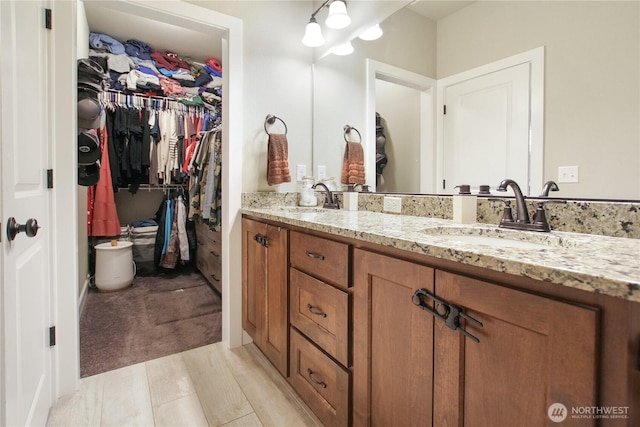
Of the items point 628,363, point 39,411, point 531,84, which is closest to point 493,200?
point 531,84

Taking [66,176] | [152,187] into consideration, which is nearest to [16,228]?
[66,176]

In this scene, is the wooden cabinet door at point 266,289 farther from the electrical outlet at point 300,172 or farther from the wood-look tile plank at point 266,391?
the electrical outlet at point 300,172

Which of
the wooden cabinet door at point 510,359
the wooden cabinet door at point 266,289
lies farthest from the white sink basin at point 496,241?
the wooden cabinet door at point 266,289

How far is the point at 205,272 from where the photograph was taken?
10.9 feet

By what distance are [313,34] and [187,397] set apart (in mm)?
2261

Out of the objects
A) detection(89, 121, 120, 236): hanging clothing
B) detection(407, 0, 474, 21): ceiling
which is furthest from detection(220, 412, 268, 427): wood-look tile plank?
detection(89, 121, 120, 236): hanging clothing

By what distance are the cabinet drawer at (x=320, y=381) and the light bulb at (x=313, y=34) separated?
1.87m

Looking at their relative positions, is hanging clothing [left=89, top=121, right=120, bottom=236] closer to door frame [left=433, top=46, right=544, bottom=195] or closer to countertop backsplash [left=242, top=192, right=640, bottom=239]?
countertop backsplash [left=242, top=192, right=640, bottom=239]

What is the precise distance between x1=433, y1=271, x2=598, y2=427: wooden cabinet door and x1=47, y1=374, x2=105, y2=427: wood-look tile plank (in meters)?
1.46

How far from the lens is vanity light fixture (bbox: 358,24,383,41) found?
6.11ft

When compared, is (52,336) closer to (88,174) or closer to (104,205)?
(88,174)

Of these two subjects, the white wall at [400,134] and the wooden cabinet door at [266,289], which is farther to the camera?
the white wall at [400,134]

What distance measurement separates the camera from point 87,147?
1726 millimetres

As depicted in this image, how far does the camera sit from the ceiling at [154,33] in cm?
298
